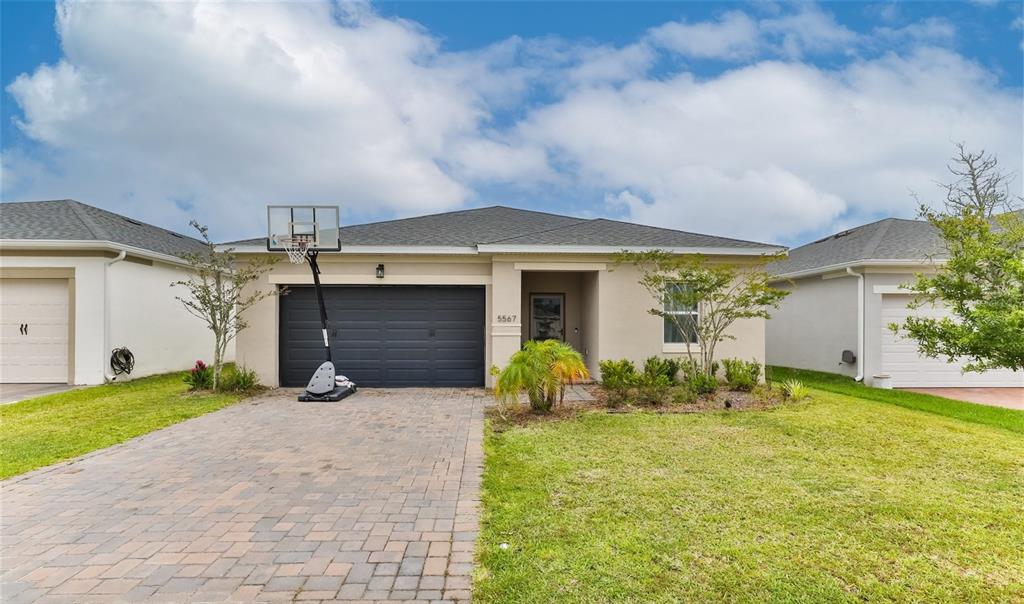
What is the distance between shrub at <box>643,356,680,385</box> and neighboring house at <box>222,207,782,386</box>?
35 cm

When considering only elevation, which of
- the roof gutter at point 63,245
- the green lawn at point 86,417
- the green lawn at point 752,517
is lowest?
the green lawn at point 86,417

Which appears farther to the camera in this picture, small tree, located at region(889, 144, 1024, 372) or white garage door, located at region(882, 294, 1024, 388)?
white garage door, located at region(882, 294, 1024, 388)

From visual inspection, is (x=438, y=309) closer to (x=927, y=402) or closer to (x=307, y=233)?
(x=307, y=233)

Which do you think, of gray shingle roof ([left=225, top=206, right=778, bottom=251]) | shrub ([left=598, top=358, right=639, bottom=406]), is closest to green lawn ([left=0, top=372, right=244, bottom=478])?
gray shingle roof ([left=225, top=206, right=778, bottom=251])

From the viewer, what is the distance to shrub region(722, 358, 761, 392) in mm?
9031

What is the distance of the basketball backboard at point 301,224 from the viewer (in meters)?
8.82

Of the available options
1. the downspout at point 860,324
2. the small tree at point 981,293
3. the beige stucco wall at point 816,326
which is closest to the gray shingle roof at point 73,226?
the small tree at point 981,293

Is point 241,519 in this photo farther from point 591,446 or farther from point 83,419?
point 83,419

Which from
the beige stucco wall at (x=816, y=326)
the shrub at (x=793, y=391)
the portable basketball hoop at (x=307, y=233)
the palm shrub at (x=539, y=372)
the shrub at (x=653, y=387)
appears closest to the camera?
the palm shrub at (x=539, y=372)

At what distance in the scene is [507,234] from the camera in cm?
1140

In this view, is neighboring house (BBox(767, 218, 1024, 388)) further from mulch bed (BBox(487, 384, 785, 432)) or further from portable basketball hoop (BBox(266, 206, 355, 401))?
portable basketball hoop (BBox(266, 206, 355, 401))

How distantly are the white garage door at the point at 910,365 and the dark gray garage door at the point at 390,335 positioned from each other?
31.5ft

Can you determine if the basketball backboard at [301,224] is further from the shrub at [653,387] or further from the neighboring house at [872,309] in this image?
the neighboring house at [872,309]

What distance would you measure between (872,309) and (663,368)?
546 cm
